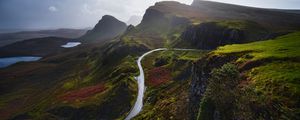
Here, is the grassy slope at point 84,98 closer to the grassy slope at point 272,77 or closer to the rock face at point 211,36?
the rock face at point 211,36

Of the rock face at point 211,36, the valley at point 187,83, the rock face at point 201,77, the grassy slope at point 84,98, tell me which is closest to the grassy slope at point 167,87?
the valley at point 187,83

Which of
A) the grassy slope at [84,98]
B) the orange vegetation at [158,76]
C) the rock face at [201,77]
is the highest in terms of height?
the rock face at [201,77]

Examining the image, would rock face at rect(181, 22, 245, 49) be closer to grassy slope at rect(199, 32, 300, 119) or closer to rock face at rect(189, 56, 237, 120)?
grassy slope at rect(199, 32, 300, 119)

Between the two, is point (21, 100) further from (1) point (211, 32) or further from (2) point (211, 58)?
(2) point (211, 58)

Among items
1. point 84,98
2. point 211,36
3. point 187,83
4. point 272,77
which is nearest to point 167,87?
point 187,83

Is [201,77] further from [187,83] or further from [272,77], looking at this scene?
[187,83]

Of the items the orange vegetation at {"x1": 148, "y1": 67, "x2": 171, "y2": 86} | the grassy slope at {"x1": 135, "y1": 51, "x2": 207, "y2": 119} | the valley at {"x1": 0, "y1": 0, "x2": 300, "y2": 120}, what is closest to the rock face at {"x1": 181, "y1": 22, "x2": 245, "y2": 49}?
the valley at {"x1": 0, "y1": 0, "x2": 300, "y2": 120}
